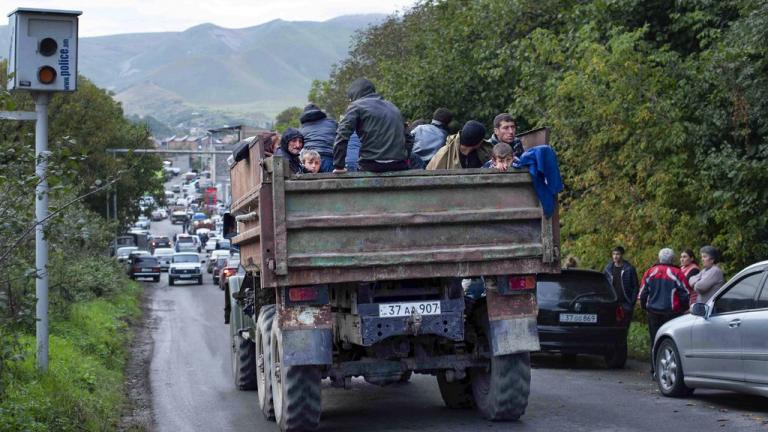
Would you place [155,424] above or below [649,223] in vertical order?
below

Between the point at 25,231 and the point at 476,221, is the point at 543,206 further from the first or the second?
the point at 25,231

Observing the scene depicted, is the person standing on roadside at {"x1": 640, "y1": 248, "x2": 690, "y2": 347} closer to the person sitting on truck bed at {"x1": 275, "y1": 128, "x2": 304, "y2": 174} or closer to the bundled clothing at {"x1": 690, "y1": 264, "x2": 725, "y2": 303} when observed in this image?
the bundled clothing at {"x1": 690, "y1": 264, "x2": 725, "y2": 303}

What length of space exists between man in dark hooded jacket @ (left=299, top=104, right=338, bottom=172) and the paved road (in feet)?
7.11

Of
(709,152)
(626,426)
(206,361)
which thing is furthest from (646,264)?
(626,426)

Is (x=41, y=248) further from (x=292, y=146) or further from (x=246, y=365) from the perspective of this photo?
(x=246, y=365)

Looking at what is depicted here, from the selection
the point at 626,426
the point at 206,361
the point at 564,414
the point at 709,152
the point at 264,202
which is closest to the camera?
the point at 264,202

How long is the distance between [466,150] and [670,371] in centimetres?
357

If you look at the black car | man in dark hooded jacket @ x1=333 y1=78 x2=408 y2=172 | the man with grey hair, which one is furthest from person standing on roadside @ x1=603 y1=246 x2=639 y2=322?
man in dark hooded jacket @ x1=333 y1=78 x2=408 y2=172

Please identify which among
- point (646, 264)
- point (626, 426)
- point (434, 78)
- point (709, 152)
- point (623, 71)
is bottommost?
point (626, 426)

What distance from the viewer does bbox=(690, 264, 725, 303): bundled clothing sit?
13609 millimetres

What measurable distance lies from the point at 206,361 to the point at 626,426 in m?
9.67

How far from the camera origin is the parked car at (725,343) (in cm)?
1043

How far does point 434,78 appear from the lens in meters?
30.2

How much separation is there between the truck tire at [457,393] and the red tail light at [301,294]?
211cm
